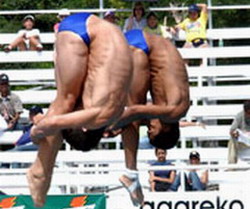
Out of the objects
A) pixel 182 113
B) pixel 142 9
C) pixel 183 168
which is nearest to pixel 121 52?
pixel 182 113

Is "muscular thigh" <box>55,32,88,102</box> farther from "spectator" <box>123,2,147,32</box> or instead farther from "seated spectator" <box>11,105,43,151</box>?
"spectator" <box>123,2,147,32</box>

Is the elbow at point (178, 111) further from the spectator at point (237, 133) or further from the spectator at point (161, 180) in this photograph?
the spectator at point (237, 133)

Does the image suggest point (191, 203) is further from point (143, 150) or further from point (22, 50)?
point (22, 50)

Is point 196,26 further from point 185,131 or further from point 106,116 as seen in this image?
point 106,116

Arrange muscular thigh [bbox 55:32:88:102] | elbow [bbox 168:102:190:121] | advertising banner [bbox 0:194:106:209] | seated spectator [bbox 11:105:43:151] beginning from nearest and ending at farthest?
1. muscular thigh [bbox 55:32:88:102]
2. elbow [bbox 168:102:190:121]
3. advertising banner [bbox 0:194:106:209]
4. seated spectator [bbox 11:105:43:151]

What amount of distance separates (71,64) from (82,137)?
1.88 ft

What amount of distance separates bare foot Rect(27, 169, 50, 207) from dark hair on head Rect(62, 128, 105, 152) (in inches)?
16.1

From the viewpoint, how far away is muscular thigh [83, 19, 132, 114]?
8133 millimetres

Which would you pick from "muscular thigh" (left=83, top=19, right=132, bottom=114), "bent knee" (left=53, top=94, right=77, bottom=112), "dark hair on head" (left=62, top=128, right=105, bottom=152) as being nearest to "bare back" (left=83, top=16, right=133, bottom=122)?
"muscular thigh" (left=83, top=19, right=132, bottom=114)

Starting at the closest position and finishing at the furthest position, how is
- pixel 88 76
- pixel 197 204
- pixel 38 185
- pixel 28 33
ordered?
pixel 88 76 → pixel 38 185 → pixel 197 204 → pixel 28 33

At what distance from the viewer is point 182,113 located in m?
9.33

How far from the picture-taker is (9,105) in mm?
13844

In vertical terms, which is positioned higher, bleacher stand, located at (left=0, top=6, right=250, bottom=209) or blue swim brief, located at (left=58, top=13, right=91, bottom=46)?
blue swim brief, located at (left=58, top=13, right=91, bottom=46)

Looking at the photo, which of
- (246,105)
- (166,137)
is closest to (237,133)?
(246,105)
